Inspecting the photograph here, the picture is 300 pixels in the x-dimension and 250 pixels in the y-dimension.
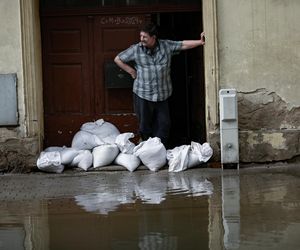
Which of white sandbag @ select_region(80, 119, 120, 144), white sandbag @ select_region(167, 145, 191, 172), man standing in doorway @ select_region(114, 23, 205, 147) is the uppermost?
man standing in doorway @ select_region(114, 23, 205, 147)

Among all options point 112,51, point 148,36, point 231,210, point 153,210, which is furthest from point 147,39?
point 231,210

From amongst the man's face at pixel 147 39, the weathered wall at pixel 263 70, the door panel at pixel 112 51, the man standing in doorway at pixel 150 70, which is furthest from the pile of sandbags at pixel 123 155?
the man's face at pixel 147 39

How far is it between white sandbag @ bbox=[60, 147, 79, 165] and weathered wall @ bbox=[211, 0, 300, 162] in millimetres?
2128

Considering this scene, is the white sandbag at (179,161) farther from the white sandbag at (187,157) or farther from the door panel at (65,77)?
the door panel at (65,77)

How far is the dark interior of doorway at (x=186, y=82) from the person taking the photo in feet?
31.4

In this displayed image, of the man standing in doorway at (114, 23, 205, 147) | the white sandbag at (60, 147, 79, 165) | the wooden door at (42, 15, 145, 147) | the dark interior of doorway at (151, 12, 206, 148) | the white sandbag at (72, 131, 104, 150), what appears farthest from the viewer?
the dark interior of doorway at (151, 12, 206, 148)

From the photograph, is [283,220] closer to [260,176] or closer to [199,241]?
[199,241]

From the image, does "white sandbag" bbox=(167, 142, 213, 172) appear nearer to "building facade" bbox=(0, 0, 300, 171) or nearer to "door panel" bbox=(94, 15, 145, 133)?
"building facade" bbox=(0, 0, 300, 171)

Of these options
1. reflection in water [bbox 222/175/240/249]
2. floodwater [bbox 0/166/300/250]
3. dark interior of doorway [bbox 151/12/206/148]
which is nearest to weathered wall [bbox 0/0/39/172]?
floodwater [bbox 0/166/300/250]

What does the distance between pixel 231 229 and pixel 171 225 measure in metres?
0.54

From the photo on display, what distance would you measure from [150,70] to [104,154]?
126cm

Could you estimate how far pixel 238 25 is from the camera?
27.7 feet

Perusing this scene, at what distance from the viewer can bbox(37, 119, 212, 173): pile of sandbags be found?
8383mm

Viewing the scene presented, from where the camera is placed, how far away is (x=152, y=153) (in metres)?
8.34
